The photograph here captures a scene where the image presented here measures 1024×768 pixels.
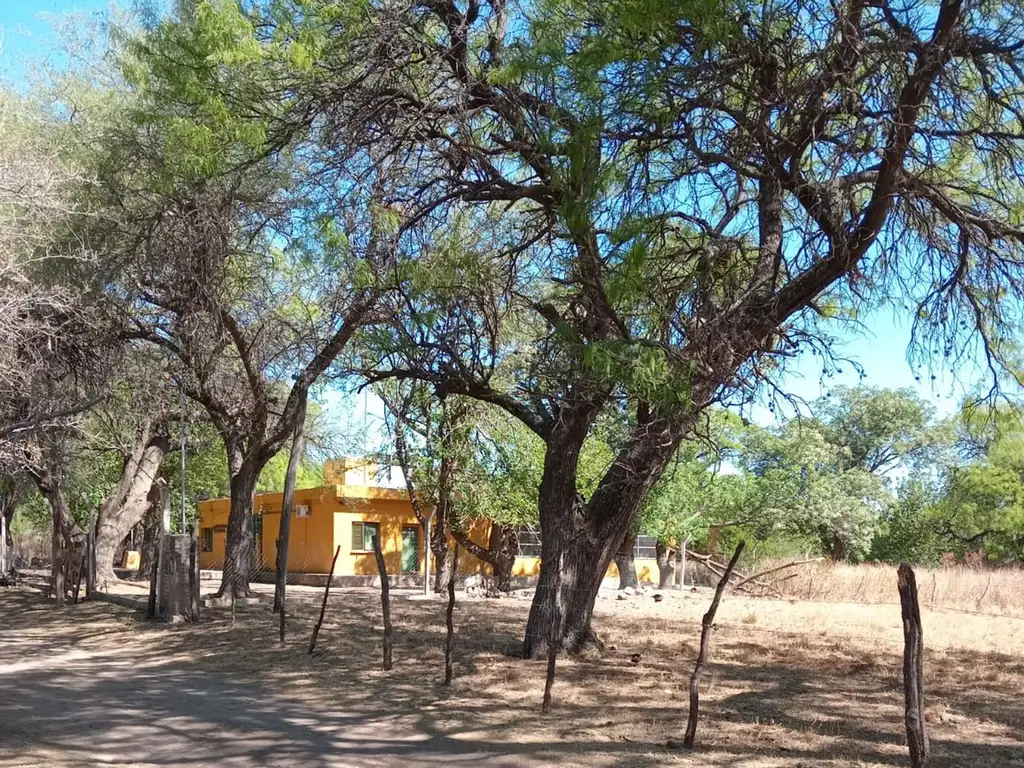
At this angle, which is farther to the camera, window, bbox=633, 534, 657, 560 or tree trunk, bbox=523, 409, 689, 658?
window, bbox=633, 534, 657, 560

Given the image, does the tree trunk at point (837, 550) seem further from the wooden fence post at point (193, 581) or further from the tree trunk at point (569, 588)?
the tree trunk at point (569, 588)

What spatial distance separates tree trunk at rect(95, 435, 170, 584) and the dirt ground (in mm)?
9284

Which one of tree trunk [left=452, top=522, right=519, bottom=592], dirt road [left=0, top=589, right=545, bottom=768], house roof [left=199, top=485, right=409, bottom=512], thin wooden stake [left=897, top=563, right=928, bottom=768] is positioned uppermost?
house roof [left=199, top=485, right=409, bottom=512]

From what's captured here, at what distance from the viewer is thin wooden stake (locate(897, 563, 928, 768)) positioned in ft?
22.0

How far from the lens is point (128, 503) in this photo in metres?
26.5

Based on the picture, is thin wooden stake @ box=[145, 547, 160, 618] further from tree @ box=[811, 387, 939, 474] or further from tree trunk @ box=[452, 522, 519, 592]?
tree @ box=[811, 387, 939, 474]

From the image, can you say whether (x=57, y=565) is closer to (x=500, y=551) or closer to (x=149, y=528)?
(x=500, y=551)

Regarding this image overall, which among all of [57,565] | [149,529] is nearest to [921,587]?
[57,565]

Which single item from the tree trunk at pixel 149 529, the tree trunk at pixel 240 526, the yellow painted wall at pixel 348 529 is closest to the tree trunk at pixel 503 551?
the yellow painted wall at pixel 348 529

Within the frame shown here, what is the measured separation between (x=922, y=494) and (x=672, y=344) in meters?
38.4

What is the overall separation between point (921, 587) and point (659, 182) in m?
19.7

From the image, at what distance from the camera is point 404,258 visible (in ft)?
37.9

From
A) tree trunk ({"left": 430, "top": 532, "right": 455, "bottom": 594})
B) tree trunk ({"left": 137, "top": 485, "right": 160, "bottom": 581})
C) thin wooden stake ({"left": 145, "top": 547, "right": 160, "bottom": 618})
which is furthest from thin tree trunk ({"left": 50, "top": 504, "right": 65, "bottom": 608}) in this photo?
tree trunk ({"left": 430, "top": 532, "right": 455, "bottom": 594})

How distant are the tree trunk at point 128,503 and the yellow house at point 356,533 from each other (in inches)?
167
